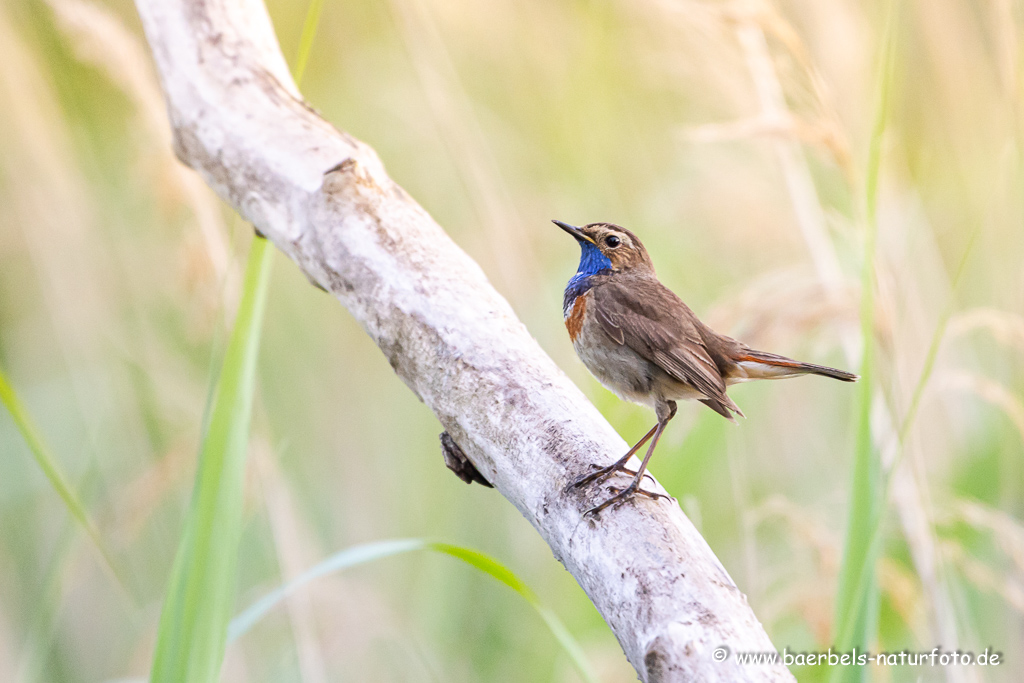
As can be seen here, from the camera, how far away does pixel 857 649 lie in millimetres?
1481

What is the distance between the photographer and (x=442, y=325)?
1.75m

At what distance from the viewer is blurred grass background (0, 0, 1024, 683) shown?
248cm

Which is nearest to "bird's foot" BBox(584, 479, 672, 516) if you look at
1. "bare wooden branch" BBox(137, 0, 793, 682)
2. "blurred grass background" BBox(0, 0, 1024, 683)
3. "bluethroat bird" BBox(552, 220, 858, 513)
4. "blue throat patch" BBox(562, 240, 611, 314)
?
"bare wooden branch" BBox(137, 0, 793, 682)

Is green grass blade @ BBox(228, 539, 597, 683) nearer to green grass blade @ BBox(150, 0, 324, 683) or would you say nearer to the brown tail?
green grass blade @ BBox(150, 0, 324, 683)

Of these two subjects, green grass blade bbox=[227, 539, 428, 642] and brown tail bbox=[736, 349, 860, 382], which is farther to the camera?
brown tail bbox=[736, 349, 860, 382]

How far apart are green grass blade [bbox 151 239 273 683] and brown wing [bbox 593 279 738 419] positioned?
901 millimetres

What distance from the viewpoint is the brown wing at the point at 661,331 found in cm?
192

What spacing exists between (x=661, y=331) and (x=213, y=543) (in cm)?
112

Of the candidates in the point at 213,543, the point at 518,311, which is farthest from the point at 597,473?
the point at 518,311

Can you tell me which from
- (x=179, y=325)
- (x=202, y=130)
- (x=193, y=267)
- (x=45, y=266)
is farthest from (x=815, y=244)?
(x=179, y=325)

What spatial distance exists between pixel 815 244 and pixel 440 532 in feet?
5.41

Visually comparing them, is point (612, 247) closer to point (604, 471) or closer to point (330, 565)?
point (604, 471)

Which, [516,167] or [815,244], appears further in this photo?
[516,167]

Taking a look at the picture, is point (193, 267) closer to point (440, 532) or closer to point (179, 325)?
point (440, 532)
